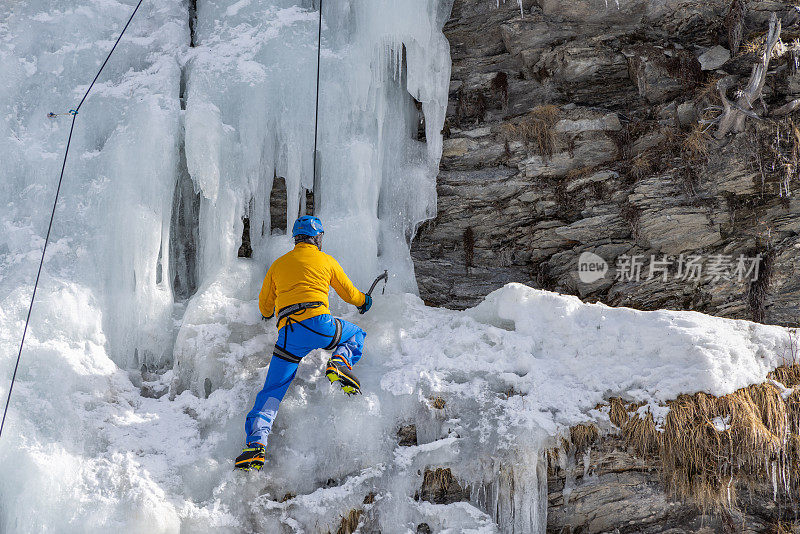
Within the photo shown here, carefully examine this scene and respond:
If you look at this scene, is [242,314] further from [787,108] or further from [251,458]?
[787,108]

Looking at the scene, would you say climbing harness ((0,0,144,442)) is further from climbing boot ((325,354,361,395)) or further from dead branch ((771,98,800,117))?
dead branch ((771,98,800,117))

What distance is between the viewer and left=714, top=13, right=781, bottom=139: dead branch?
6.84 metres

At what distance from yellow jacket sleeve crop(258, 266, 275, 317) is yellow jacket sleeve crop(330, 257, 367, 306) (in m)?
0.51

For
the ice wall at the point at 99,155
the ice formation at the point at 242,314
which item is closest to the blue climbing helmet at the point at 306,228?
the ice formation at the point at 242,314

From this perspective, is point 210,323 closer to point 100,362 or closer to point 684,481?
point 100,362

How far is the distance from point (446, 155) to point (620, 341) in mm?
3578

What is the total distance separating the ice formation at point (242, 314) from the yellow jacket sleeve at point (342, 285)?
1.44 ft

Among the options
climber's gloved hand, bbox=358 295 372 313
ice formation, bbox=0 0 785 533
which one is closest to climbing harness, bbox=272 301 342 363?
ice formation, bbox=0 0 785 533

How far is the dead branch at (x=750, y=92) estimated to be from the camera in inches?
269

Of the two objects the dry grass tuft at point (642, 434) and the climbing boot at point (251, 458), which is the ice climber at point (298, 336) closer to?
the climbing boot at point (251, 458)

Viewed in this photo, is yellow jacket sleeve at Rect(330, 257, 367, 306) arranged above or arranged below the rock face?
below

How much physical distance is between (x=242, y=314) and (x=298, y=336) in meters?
1.16

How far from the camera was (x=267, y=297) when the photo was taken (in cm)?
526

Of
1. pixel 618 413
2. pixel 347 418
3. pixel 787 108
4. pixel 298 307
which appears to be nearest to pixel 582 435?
pixel 618 413
